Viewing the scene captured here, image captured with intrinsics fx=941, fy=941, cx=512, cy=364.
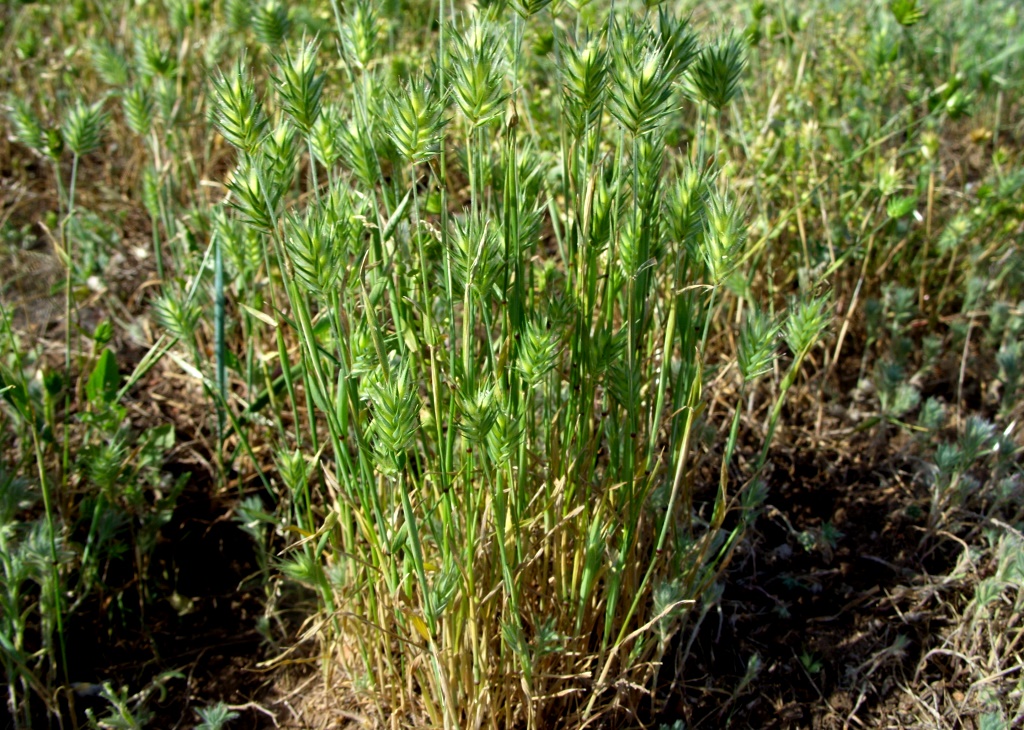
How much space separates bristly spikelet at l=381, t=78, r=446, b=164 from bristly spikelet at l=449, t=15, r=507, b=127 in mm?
29

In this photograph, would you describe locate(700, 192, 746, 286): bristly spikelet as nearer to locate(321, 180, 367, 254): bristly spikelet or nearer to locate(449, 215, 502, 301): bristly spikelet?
locate(449, 215, 502, 301): bristly spikelet

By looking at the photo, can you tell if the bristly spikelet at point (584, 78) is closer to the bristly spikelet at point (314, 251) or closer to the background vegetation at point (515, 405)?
the background vegetation at point (515, 405)

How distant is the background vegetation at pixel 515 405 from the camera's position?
41.8 inches

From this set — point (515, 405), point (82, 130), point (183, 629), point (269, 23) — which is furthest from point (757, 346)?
point (183, 629)

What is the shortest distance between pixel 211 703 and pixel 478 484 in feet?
2.32

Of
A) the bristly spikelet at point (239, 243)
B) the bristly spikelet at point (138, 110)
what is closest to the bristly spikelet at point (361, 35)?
the bristly spikelet at point (239, 243)

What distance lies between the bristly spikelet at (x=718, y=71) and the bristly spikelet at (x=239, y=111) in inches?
19.7

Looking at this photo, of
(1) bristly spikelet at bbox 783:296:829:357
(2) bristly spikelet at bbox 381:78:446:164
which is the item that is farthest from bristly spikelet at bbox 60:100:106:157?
(1) bristly spikelet at bbox 783:296:829:357

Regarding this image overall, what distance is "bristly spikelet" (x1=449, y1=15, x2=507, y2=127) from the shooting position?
95 centimetres

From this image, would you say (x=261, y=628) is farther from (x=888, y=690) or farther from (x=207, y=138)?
(x=207, y=138)

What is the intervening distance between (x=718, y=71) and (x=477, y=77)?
320 millimetres

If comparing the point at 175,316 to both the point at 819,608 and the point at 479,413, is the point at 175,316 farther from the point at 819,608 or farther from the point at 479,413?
the point at 819,608

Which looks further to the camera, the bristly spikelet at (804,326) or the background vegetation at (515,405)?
the bristly spikelet at (804,326)

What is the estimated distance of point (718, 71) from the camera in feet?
3.60
